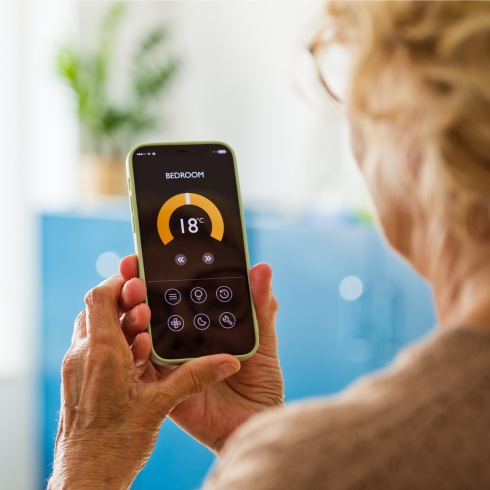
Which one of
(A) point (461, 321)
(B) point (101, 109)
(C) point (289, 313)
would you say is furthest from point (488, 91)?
(B) point (101, 109)

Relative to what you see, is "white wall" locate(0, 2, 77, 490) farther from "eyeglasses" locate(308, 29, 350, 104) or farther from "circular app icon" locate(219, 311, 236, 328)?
"eyeglasses" locate(308, 29, 350, 104)

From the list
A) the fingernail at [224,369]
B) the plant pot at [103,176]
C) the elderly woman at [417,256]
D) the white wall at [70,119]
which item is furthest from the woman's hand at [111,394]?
the plant pot at [103,176]

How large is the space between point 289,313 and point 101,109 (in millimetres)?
1096

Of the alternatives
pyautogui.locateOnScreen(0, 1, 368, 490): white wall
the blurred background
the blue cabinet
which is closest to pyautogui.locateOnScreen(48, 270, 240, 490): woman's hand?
the blue cabinet

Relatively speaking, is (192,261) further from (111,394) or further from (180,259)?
(111,394)

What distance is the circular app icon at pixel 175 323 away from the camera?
80 cm

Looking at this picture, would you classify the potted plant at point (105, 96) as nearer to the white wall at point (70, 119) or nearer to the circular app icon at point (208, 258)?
the white wall at point (70, 119)

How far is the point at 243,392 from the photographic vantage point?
2.76 ft

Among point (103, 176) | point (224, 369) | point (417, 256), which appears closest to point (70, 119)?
point (103, 176)

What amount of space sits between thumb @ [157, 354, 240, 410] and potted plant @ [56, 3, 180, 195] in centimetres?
183

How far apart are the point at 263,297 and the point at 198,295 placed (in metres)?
0.08

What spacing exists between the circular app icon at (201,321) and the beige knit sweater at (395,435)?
1.25 ft

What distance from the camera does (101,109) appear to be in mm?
2516

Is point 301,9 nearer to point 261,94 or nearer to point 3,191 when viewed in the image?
point 261,94
